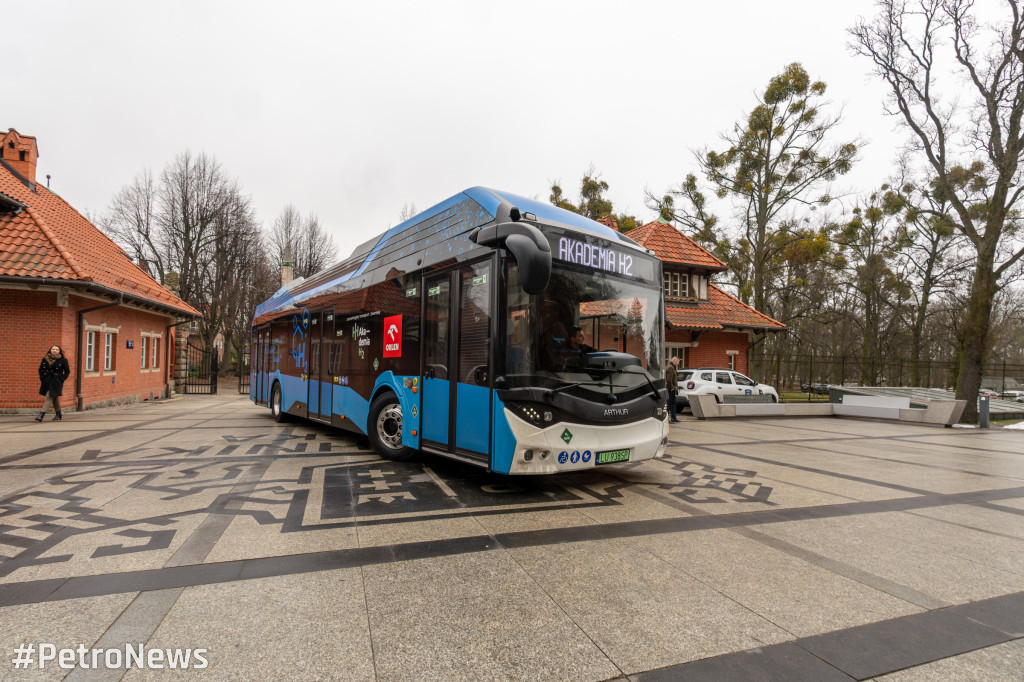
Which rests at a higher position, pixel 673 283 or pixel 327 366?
pixel 673 283

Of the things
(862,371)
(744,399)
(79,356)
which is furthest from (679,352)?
(79,356)

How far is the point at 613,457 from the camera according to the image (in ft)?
18.9

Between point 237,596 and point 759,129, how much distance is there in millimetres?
28762

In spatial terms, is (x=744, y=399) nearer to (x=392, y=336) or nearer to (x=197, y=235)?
(x=392, y=336)

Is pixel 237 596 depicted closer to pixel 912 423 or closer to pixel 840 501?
pixel 840 501

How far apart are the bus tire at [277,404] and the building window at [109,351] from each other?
7.41 meters

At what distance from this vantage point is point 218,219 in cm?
3366

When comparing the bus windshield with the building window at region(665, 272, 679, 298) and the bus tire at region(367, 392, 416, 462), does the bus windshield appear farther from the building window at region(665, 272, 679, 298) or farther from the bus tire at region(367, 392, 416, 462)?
the building window at region(665, 272, 679, 298)

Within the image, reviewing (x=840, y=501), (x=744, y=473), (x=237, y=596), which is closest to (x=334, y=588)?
(x=237, y=596)

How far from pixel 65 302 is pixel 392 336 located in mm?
12361

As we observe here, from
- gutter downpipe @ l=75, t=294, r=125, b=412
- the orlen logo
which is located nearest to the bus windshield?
the orlen logo

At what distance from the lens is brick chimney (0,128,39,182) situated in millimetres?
19312

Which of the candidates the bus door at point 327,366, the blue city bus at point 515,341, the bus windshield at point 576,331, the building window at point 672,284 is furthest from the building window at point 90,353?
the building window at point 672,284

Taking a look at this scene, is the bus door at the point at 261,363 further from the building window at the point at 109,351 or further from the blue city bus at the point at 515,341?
the blue city bus at the point at 515,341
